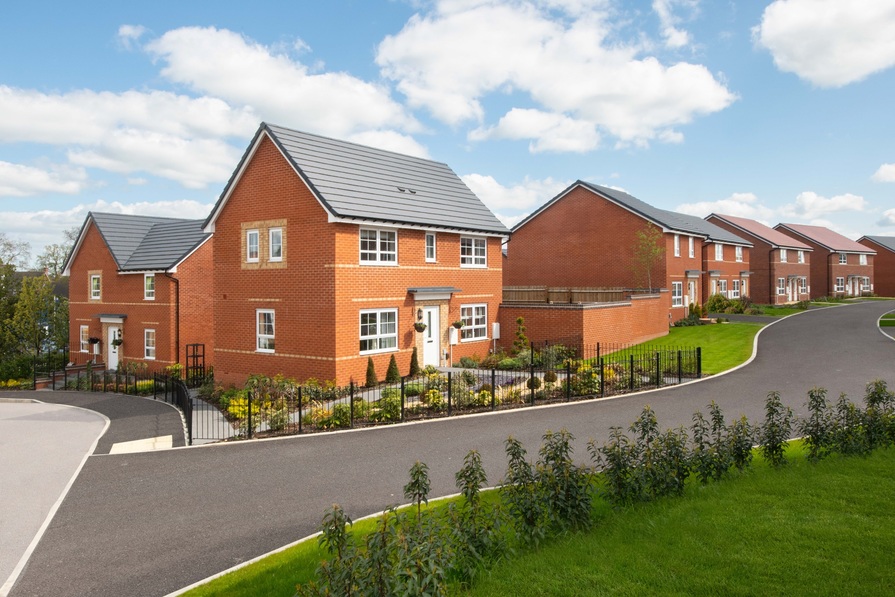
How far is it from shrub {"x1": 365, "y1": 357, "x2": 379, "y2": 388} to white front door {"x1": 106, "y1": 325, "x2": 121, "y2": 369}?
2232 cm

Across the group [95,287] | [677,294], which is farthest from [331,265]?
[677,294]

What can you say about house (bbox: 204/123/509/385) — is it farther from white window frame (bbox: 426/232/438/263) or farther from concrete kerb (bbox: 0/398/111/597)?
concrete kerb (bbox: 0/398/111/597)

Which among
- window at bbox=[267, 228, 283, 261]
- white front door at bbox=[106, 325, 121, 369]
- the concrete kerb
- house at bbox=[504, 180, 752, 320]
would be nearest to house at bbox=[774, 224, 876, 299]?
house at bbox=[504, 180, 752, 320]

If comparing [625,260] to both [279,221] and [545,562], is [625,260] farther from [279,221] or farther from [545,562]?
[545,562]

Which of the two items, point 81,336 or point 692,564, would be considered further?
point 81,336

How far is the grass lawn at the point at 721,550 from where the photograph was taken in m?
6.09

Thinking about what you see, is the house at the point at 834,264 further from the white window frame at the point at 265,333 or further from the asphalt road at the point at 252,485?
the white window frame at the point at 265,333

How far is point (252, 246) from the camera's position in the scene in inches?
995

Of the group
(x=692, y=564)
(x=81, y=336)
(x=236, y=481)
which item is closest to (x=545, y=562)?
(x=692, y=564)

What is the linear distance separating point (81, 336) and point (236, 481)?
112 feet

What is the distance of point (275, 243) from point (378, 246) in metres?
4.29

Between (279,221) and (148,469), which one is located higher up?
(279,221)

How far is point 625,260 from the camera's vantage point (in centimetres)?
4141

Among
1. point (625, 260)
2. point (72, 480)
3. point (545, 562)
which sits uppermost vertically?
point (625, 260)
